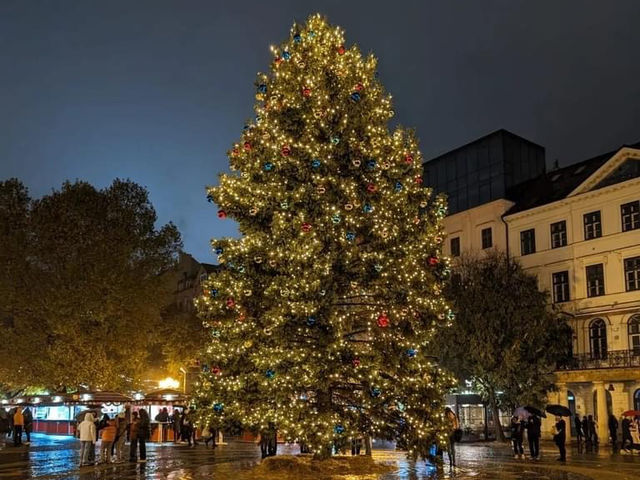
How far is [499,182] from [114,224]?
25442 mm

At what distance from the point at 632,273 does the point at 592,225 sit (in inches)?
154

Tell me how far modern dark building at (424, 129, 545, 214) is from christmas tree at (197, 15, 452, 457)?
31008 millimetres

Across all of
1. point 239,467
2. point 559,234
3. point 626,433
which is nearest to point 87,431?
point 239,467

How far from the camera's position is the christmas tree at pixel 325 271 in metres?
18.5

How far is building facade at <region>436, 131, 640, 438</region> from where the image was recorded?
40625mm

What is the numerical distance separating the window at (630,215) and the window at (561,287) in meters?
4.70

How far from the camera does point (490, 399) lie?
39.9m

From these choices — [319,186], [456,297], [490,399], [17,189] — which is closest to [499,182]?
[456,297]

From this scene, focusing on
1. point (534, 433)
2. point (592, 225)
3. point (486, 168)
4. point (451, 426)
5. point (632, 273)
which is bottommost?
point (534, 433)

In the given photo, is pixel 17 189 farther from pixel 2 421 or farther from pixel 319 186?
pixel 319 186

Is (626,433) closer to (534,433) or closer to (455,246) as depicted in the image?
(534,433)

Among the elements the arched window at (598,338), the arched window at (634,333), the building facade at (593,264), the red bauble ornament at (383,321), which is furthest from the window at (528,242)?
the red bauble ornament at (383,321)

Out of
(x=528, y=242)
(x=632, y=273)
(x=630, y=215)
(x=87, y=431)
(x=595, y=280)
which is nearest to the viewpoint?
(x=87, y=431)

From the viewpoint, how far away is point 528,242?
4741 cm
